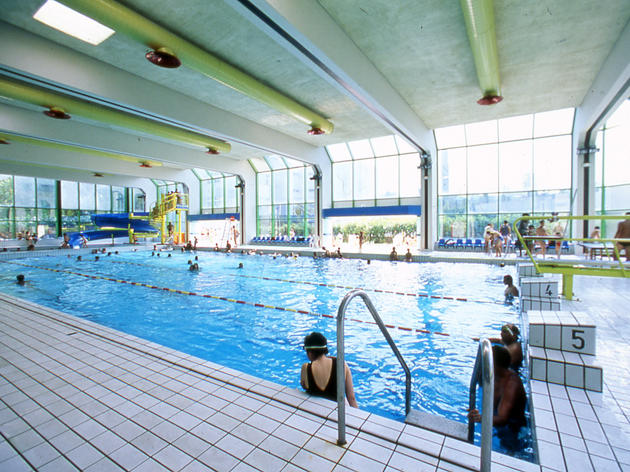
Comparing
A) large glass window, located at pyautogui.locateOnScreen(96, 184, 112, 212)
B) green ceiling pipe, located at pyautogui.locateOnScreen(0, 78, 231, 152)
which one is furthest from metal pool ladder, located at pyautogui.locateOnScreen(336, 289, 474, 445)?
large glass window, located at pyautogui.locateOnScreen(96, 184, 112, 212)

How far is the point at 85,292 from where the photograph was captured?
8.70 meters

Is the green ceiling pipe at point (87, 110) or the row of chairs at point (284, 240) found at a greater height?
the green ceiling pipe at point (87, 110)

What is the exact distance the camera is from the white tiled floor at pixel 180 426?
183 centimetres

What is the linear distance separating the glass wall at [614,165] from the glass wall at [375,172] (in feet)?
23.5

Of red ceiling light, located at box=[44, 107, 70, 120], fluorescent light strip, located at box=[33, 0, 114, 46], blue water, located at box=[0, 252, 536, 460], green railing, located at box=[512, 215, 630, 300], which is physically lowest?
blue water, located at box=[0, 252, 536, 460]

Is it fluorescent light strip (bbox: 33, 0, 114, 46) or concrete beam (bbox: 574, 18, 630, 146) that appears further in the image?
concrete beam (bbox: 574, 18, 630, 146)

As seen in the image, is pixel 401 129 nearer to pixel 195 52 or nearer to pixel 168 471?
pixel 195 52

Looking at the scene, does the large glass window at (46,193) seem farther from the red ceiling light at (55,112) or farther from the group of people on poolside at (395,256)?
the group of people on poolside at (395,256)

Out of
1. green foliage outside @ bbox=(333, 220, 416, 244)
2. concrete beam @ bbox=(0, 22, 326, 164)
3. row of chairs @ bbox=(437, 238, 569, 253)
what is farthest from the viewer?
green foliage outside @ bbox=(333, 220, 416, 244)

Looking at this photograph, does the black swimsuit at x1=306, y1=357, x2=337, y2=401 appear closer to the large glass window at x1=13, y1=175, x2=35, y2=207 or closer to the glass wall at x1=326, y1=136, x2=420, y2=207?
the glass wall at x1=326, y1=136, x2=420, y2=207

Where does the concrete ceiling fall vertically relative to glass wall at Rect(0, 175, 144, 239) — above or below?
above

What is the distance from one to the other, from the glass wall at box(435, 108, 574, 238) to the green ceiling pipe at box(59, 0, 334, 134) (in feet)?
31.1

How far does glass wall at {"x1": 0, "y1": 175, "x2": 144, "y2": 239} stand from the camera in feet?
67.7

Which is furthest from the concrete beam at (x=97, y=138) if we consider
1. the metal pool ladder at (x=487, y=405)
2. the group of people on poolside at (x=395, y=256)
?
the metal pool ladder at (x=487, y=405)
